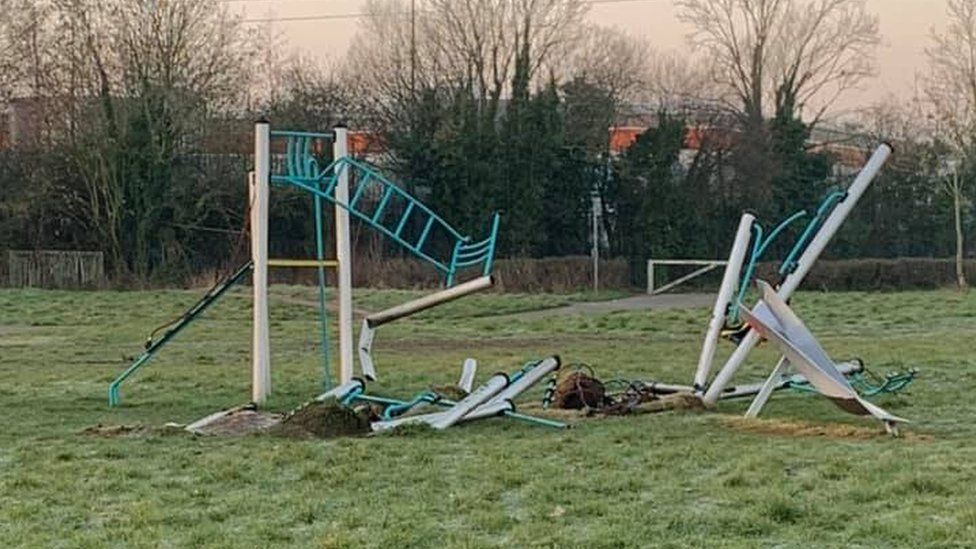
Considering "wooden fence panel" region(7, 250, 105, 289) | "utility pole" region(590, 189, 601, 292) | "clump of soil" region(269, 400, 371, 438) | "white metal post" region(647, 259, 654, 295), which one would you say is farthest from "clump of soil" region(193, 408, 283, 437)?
"wooden fence panel" region(7, 250, 105, 289)

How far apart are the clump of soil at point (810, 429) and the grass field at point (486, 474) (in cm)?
3

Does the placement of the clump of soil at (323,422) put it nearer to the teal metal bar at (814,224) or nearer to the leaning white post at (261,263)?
the leaning white post at (261,263)

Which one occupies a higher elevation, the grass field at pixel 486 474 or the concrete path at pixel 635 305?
the grass field at pixel 486 474

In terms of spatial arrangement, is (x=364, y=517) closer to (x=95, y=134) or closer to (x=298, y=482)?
(x=298, y=482)

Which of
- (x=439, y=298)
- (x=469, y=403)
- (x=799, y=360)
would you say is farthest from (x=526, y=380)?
(x=799, y=360)

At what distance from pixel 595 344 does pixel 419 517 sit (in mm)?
11014

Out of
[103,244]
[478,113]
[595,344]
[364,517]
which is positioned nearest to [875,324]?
[595,344]

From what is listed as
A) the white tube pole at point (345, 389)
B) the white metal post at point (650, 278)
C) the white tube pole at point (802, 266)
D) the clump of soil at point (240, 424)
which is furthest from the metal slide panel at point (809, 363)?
the white metal post at point (650, 278)

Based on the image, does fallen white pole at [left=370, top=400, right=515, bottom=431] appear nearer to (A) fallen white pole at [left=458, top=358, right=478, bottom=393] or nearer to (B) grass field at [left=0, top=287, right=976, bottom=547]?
(B) grass field at [left=0, top=287, right=976, bottom=547]

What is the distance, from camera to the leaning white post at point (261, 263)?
10.5 meters

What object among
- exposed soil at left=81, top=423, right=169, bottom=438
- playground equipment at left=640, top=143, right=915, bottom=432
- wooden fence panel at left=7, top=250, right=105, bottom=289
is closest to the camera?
playground equipment at left=640, top=143, right=915, bottom=432

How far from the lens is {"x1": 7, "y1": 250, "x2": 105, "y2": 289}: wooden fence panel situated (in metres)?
31.7

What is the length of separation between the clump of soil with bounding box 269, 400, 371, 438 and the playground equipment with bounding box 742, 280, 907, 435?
9.27ft

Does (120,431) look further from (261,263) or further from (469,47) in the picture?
(469,47)
